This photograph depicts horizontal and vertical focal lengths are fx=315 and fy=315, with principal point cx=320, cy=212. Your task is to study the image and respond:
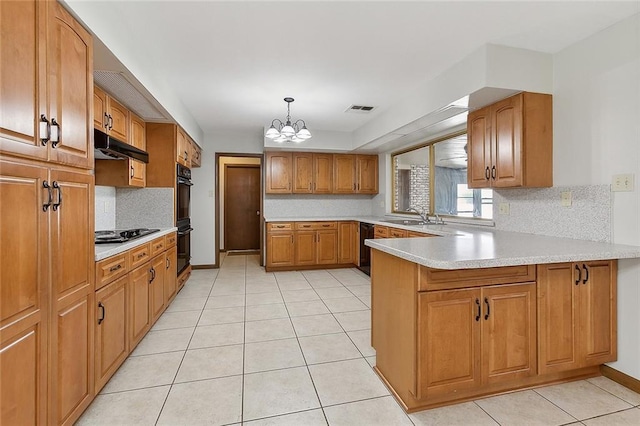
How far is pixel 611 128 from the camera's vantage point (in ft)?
7.02

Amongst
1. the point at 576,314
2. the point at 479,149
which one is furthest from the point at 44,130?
the point at 479,149

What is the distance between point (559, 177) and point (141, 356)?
3.54m

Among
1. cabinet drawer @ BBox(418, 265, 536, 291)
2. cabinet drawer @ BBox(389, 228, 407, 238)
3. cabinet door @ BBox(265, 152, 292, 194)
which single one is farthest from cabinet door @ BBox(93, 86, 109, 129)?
cabinet drawer @ BBox(389, 228, 407, 238)

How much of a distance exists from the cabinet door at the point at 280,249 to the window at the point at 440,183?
76.8 inches

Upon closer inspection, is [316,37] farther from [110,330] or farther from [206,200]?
[206,200]

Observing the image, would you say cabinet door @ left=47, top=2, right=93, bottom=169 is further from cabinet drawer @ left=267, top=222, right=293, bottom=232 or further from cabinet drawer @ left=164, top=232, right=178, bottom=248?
cabinet drawer @ left=267, top=222, right=293, bottom=232

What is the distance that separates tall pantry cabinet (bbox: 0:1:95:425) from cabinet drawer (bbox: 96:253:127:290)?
0.32ft

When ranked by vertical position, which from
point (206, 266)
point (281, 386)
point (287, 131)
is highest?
point (287, 131)

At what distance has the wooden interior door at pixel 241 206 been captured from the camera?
7.25 meters

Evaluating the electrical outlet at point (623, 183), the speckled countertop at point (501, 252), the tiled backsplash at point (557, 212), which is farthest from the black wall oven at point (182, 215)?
the electrical outlet at point (623, 183)


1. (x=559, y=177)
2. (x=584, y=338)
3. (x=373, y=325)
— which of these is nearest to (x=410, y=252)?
(x=373, y=325)

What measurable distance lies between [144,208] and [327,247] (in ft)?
9.48

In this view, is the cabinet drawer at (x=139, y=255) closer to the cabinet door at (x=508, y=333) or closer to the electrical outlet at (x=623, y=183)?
the cabinet door at (x=508, y=333)

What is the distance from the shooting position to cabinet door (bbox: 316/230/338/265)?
5.38 m
